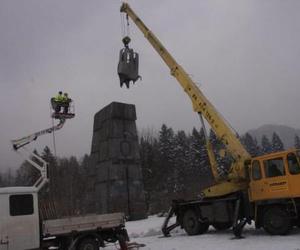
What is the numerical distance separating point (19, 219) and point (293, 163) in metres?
9.38

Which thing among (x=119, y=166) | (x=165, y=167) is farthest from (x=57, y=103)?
(x=165, y=167)

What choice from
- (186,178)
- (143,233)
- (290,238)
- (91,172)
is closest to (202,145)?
(186,178)

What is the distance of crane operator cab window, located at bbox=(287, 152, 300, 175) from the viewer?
1527cm

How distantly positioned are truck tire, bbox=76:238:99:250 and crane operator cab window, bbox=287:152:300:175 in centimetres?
724

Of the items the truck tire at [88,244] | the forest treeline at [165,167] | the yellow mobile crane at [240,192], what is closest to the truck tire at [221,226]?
the yellow mobile crane at [240,192]

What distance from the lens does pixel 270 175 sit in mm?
16078

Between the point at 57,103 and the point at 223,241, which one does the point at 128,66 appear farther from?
the point at 223,241

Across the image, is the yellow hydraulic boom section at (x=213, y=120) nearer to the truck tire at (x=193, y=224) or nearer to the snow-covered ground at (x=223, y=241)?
the truck tire at (x=193, y=224)

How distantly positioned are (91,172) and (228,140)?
1725cm

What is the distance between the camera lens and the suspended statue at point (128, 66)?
797 inches

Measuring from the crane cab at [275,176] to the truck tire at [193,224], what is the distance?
9.20 ft

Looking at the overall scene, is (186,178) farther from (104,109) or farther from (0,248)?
(0,248)

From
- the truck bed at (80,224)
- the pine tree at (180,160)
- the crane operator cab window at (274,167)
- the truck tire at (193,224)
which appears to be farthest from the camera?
the pine tree at (180,160)

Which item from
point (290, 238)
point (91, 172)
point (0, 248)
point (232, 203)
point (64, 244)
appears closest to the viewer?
point (0, 248)
